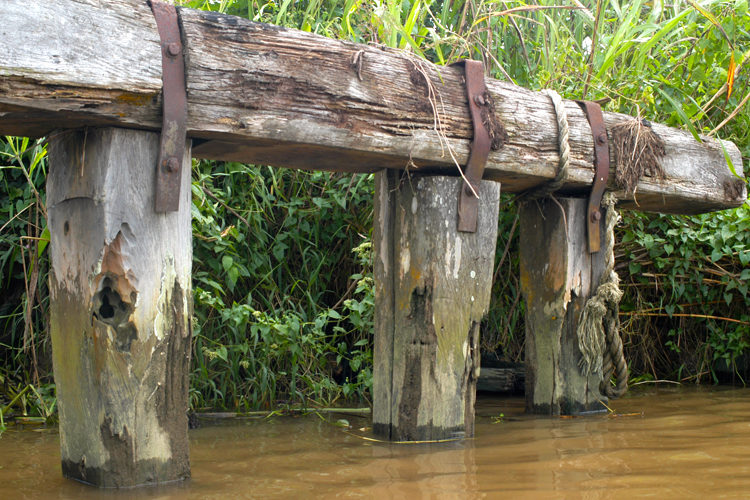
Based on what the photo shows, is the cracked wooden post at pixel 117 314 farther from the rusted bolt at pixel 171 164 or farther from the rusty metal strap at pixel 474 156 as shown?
the rusty metal strap at pixel 474 156

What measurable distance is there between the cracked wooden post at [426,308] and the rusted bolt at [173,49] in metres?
1.16

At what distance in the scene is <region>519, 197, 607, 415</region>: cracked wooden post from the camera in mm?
3930

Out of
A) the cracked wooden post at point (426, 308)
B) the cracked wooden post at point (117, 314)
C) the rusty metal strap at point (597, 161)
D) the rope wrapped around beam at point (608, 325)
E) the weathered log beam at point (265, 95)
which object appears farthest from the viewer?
the rope wrapped around beam at point (608, 325)

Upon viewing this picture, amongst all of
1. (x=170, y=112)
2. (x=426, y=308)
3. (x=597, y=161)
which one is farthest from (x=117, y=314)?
(x=597, y=161)

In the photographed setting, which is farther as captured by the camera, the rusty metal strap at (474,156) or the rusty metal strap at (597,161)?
the rusty metal strap at (597,161)

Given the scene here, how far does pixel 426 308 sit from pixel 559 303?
105 centimetres

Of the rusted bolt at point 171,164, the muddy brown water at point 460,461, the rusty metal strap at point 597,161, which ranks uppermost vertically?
the rusty metal strap at point 597,161

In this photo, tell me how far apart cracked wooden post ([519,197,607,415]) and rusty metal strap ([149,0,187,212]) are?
6.97ft

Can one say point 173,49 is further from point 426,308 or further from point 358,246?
point 358,246

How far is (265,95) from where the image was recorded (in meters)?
2.68

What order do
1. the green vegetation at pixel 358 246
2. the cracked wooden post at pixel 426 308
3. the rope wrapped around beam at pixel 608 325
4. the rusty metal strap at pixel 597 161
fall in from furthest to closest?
the green vegetation at pixel 358 246, the rope wrapped around beam at pixel 608 325, the rusty metal strap at pixel 597 161, the cracked wooden post at pixel 426 308

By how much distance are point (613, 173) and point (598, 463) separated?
1.68 metres

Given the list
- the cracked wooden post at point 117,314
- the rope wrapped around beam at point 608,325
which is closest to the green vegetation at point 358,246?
the rope wrapped around beam at point 608,325

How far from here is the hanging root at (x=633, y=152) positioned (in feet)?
12.8
